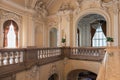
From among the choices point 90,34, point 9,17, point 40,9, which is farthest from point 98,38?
point 9,17

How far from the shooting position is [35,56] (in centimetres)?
520

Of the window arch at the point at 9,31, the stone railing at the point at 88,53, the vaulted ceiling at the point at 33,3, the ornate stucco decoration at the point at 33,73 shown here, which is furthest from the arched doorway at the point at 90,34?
the ornate stucco decoration at the point at 33,73

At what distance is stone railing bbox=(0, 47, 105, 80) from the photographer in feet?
12.5

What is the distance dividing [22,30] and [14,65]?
5.59m

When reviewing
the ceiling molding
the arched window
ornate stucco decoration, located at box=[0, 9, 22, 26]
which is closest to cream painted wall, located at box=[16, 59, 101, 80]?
ornate stucco decoration, located at box=[0, 9, 22, 26]

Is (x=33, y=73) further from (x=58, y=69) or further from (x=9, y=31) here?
(x=9, y=31)

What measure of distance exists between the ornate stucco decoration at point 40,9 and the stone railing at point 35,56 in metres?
4.26

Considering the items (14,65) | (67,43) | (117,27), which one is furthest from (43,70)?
(117,27)

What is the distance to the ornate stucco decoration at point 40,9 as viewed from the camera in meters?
10.4

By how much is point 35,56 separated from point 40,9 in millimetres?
6517

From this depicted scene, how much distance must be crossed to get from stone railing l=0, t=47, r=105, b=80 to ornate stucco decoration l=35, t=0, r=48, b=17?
4264 mm

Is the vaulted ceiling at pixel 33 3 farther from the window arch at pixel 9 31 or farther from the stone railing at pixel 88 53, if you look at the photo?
the stone railing at pixel 88 53

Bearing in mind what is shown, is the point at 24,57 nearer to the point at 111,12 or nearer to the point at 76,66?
the point at 76,66

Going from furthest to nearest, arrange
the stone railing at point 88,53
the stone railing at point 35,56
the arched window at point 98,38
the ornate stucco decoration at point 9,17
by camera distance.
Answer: the arched window at point 98,38
the ornate stucco decoration at point 9,17
the stone railing at point 88,53
the stone railing at point 35,56
